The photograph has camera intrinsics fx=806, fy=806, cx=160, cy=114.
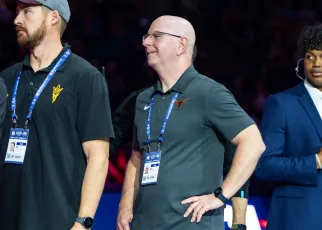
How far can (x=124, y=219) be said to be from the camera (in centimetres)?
452

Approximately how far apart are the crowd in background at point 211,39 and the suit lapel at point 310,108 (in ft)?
10.1

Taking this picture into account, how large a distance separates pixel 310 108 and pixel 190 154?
3.81ft

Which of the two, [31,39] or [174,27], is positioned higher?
[174,27]

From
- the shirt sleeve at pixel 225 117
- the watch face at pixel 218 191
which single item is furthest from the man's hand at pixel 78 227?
the shirt sleeve at pixel 225 117

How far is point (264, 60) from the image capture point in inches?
363

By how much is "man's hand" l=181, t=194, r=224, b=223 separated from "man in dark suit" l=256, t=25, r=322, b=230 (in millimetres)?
888

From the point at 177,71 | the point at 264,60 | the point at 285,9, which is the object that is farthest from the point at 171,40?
the point at 285,9

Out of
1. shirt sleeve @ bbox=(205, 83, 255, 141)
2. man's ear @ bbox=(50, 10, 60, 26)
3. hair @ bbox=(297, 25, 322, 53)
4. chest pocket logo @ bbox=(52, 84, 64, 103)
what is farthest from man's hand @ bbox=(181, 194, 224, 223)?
hair @ bbox=(297, 25, 322, 53)

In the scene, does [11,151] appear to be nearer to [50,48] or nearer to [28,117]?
[28,117]

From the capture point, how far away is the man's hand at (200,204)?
4.16 m

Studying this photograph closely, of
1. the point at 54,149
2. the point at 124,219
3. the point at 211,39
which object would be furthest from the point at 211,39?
the point at 54,149

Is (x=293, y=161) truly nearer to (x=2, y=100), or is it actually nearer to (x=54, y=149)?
(x=54, y=149)

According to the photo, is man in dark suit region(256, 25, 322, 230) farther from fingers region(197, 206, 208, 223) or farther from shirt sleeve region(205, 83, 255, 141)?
fingers region(197, 206, 208, 223)

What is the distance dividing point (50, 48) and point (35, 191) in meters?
0.77
